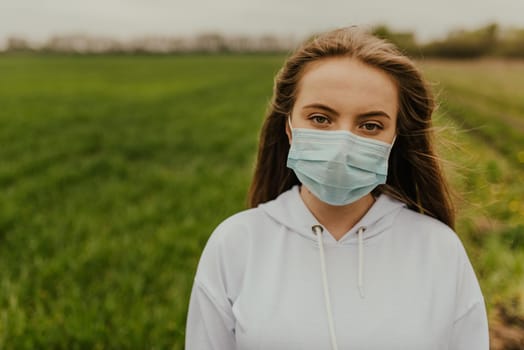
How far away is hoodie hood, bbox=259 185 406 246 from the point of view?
173 cm

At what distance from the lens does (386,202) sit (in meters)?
1.84

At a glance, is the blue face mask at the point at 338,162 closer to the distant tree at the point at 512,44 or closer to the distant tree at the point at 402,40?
the distant tree at the point at 402,40

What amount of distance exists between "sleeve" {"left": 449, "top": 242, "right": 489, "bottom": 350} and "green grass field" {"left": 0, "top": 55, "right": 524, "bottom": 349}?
1.87ft

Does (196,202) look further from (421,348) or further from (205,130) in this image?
(205,130)

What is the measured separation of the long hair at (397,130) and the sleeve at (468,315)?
426 millimetres

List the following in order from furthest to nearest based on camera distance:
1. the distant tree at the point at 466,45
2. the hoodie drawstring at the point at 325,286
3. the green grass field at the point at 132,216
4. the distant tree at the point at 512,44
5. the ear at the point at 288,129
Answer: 1. the distant tree at the point at 466,45
2. the distant tree at the point at 512,44
3. the green grass field at the point at 132,216
4. the ear at the point at 288,129
5. the hoodie drawstring at the point at 325,286

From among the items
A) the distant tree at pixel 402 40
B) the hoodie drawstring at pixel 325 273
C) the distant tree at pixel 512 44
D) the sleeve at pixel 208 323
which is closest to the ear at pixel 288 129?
the hoodie drawstring at pixel 325 273

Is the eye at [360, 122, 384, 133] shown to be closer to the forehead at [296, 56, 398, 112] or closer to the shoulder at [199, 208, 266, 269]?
the forehead at [296, 56, 398, 112]

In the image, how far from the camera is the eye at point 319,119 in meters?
1.67

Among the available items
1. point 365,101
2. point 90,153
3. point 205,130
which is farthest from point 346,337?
point 205,130

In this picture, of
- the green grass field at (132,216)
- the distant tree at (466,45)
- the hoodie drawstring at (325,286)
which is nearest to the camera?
the hoodie drawstring at (325,286)

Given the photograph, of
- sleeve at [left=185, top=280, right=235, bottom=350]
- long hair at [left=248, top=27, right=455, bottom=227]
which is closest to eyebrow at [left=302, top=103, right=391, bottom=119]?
long hair at [left=248, top=27, right=455, bottom=227]

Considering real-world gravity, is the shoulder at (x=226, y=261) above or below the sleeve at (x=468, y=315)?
above

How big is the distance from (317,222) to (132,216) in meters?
3.87
